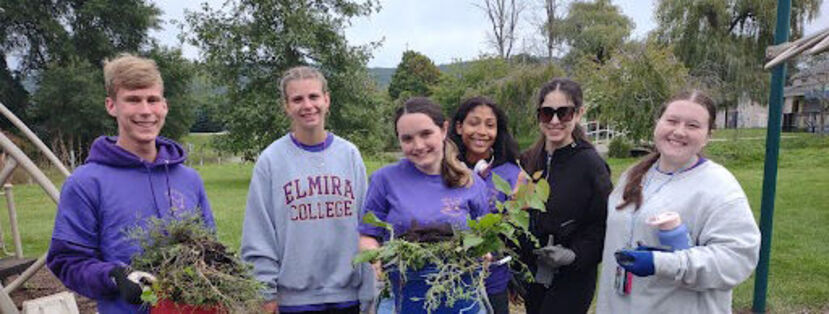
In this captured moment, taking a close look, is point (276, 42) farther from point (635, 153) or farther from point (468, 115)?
point (468, 115)

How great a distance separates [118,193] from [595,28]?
39.1m

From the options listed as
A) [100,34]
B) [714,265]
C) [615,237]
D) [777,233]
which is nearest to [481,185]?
[615,237]

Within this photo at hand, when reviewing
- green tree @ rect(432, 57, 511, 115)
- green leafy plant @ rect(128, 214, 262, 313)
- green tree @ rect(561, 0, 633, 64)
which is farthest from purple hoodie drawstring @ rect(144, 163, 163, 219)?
green tree @ rect(561, 0, 633, 64)

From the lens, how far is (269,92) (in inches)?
864

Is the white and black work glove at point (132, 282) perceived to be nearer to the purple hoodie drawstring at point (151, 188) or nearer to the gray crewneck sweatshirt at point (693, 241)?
the purple hoodie drawstring at point (151, 188)

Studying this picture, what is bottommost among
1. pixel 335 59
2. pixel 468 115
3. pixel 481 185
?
pixel 481 185

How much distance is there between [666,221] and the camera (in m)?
2.23

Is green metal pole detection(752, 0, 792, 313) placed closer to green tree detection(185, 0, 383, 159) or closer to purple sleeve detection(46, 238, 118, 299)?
purple sleeve detection(46, 238, 118, 299)

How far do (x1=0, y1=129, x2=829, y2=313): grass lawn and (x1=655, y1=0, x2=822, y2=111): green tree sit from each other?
393cm

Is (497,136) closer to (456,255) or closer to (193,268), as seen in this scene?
(456,255)

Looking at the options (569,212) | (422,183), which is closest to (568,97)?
(569,212)

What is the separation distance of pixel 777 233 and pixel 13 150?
9.27 meters

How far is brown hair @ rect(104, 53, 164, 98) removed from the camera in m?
2.51

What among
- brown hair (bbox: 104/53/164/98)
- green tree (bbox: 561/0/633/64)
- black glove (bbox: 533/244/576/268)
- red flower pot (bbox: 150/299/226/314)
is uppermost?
green tree (bbox: 561/0/633/64)
